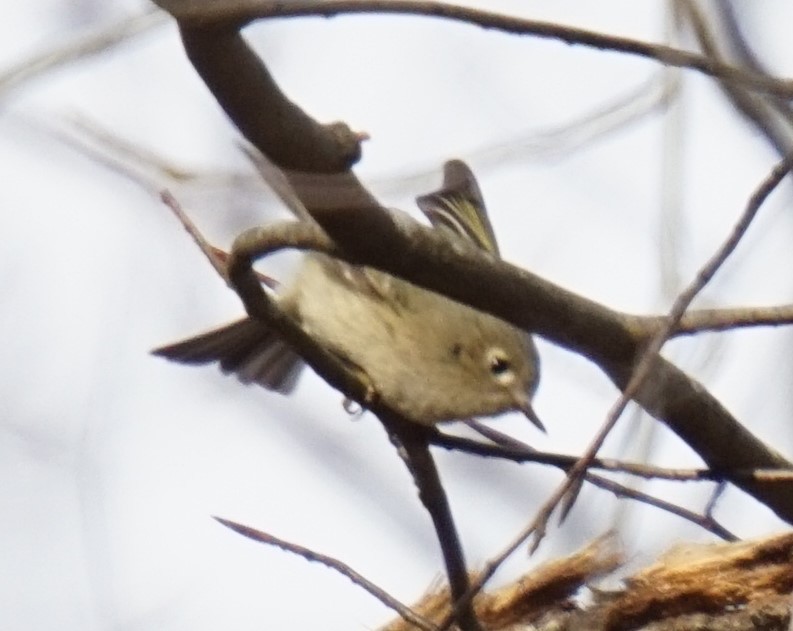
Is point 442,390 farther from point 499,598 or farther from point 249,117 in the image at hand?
point 249,117

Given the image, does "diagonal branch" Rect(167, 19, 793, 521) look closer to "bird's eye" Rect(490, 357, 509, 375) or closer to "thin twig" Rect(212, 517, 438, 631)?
"thin twig" Rect(212, 517, 438, 631)

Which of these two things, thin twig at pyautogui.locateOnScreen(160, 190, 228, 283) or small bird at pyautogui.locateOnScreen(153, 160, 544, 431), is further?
small bird at pyautogui.locateOnScreen(153, 160, 544, 431)

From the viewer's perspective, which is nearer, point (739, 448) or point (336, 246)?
point (336, 246)

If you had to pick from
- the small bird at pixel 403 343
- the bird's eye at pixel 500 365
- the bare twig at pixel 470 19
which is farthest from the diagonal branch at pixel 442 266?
the bird's eye at pixel 500 365

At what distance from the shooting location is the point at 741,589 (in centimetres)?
285

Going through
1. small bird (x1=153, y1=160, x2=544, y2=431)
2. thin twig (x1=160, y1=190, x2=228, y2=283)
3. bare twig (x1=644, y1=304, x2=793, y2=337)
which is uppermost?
small bird (x1=153, y1=160, x2=544, y2=431)

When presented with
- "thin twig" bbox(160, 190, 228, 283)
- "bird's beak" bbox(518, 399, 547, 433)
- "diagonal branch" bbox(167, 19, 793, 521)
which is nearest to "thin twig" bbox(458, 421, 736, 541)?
"diagonal branch" bbox(167, 19, 793, 521)

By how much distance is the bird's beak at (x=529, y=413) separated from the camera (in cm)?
395

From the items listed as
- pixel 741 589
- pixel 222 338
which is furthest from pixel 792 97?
pixel 222 338

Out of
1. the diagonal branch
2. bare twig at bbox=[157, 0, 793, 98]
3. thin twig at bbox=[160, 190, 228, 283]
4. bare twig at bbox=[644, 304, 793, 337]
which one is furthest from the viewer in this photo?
thin twig at bbox=[160, 190, 228, 283]

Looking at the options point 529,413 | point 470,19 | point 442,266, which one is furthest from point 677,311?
point 529,413

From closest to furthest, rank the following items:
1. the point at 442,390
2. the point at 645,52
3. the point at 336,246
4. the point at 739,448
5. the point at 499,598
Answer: the point at 645,52 < the point at 336,246 < the point at 739,448 < the point at 499,598 < the point at 442,390

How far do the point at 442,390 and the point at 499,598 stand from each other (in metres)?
1.04

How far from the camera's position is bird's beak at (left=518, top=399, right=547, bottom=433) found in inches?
155
